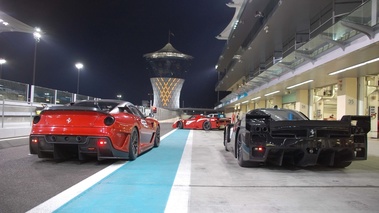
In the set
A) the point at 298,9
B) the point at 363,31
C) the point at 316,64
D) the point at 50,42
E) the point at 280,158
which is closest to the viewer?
the point at 280,158

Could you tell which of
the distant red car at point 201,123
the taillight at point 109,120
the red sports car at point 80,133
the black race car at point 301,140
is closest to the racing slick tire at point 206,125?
the distant red car at point 201,123

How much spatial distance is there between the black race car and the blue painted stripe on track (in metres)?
1.68

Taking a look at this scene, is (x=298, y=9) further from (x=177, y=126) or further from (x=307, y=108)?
(x=177, y=126)

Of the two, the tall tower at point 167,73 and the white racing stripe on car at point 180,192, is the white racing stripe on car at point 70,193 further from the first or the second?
the tall tower at point 167,73

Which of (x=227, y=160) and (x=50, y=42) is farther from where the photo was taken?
(x=50, y=42)

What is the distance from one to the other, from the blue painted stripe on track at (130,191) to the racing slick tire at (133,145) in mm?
491

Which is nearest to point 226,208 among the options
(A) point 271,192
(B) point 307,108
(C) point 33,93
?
(A) point 271,192

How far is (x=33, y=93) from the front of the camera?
57.5 feet

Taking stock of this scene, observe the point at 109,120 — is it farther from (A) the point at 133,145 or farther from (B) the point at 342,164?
(B) the point at 342,164

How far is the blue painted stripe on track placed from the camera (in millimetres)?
3979

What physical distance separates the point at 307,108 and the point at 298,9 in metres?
8.78

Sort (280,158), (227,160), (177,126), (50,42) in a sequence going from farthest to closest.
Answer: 1. (50,42)
2. (177,126)
3. (227,160)
4. (280,158)

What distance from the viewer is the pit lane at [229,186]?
13.4 feet

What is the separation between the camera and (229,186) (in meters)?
5.22
